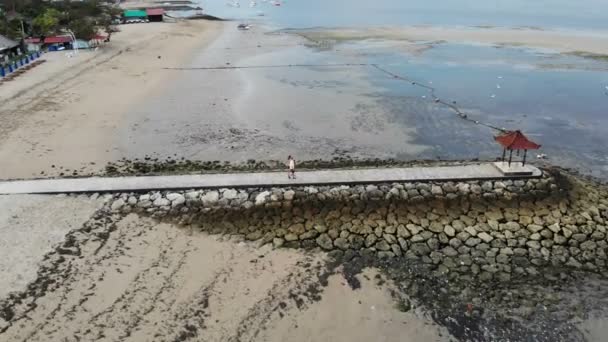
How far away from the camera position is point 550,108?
97.7 ft

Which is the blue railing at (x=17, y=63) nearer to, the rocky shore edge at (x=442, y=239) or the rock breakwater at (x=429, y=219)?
the rocky shore edge at (x=442, y=239)

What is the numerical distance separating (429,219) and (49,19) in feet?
157

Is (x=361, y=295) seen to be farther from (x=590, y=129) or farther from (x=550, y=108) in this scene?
(x=550, y=108)

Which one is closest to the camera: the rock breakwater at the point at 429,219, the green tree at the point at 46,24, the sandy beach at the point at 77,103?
the rock breakwater at the point at 429,219

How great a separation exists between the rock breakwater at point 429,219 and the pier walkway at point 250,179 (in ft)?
1.04

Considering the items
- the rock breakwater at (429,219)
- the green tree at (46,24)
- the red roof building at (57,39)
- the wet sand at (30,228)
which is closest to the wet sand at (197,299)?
the wet sand at (30,228)

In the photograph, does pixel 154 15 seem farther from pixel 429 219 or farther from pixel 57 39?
pixel 429 219

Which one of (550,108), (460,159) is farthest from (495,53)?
(460,159)

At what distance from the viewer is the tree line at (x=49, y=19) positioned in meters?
47.9

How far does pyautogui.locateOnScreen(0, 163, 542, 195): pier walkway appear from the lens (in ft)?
56.6

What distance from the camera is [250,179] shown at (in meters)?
17.7

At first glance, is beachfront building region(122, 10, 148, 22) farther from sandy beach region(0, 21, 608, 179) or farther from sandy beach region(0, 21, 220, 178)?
sandy beach region(0, 21, 608, 179)

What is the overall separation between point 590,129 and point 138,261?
24024 mm

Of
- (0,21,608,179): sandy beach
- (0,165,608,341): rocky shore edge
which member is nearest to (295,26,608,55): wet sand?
(0,21,608,179): sandy beach
